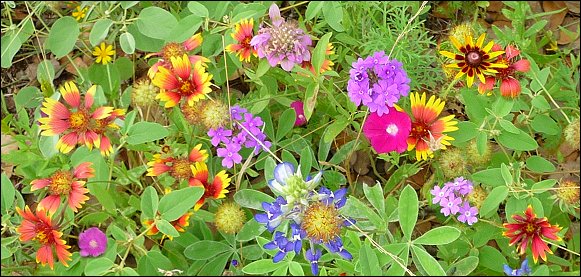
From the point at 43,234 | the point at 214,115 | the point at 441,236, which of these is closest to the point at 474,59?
the point at 441,236

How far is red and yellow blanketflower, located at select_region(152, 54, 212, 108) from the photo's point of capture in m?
1.67

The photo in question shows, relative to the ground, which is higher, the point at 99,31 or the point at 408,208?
the point at 99,31

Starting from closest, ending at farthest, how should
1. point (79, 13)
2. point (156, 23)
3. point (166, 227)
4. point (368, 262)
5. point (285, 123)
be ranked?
point (368, 262)
point (166, 227)
point (156, 23)
point (285, 123)
point (79, 13)

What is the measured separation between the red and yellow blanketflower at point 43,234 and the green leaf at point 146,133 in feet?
0.98

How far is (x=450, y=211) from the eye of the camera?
1709mm

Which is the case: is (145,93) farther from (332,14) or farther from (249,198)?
(332,14)

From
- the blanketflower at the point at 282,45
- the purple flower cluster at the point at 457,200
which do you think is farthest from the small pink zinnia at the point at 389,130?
the blanketflower at the point at 282,45

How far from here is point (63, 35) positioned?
5.95ft

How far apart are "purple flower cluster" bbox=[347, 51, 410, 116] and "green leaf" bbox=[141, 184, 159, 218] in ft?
1.78

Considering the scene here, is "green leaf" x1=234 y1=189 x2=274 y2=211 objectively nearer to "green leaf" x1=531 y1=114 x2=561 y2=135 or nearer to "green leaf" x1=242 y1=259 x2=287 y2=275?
"green leaf" x1=242 y1=259 x2=287 y2=275

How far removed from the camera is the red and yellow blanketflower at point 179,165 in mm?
1744

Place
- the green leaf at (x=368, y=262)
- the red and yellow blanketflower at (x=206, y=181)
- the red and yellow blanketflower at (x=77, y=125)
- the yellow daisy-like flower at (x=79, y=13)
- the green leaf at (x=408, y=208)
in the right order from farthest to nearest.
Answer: the yellow daisy-like flower at (x=79, y=13), the red and yellow blanketflower at (x=206, y=181), the red and yellow blanketflower at (x=77, y=125), the green leaf at (x=408, y=208), the green leaf at (x=368, y=262)

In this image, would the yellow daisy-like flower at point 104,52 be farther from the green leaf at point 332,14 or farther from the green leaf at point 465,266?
the green leaf at point 465,266

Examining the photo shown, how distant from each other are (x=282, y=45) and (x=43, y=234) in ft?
2.55
